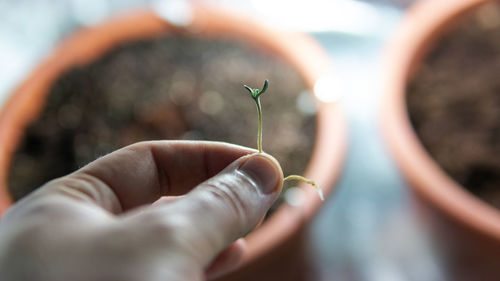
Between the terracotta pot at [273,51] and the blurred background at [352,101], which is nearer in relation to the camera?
the terracotta pot at [273,51]

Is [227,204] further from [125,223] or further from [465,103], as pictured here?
[465,103]

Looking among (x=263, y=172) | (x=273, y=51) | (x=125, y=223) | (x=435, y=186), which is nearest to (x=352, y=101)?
(x=273, y=51)

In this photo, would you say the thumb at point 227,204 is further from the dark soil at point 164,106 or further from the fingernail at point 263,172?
the dark soil at point 164,106

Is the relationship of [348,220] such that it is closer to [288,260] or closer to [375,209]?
[375,209]

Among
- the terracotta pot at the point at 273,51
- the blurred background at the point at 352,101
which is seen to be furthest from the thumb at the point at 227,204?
the blurred background at the point at 352,101

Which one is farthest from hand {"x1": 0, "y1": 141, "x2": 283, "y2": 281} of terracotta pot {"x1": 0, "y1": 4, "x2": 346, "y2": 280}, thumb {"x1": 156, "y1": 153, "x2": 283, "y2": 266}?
terracotta pot {"x1": 0, "y1": 4, "x2": 346, "y2": 280}

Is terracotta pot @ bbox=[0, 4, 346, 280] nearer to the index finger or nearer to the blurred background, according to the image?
the blurred background
